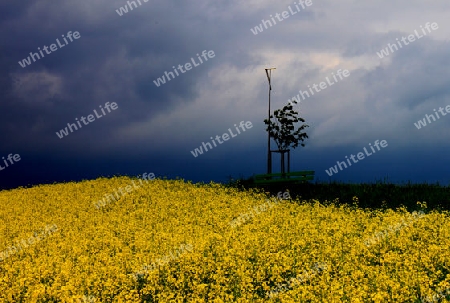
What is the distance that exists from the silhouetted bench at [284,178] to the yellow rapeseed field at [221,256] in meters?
6.71

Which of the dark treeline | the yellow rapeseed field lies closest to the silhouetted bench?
the dark treeline

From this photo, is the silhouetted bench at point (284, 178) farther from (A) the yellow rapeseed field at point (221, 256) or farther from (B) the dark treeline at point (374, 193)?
(A) the yellow rapeseed field at point (221, 256)

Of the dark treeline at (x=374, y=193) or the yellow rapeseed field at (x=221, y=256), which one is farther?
the dark treeline at (x=374, y=193)

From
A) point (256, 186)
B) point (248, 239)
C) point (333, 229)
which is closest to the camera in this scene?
point (248, 239)

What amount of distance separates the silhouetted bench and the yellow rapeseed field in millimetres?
6706

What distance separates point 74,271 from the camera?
11414 millimetres

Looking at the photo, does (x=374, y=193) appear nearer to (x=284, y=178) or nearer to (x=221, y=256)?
(x=284, y=178)

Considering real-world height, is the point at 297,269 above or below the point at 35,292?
below

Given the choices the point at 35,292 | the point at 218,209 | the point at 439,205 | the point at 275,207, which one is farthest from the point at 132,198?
the point at 439,205

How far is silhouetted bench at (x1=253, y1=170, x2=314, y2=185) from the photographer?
89.6ft

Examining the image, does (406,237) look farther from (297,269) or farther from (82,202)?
(82,202)

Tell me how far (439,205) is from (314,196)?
6429 mm

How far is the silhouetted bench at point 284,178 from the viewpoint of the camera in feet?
89.6

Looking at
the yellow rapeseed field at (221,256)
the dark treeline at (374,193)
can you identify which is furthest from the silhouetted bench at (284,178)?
the yellow rapeseed field at (221,256)
